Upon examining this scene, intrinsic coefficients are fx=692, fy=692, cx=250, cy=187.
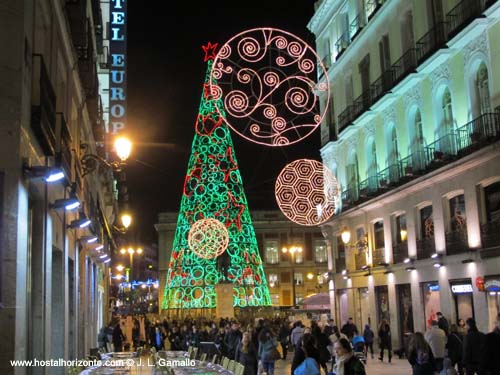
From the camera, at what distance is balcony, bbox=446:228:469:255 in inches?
926

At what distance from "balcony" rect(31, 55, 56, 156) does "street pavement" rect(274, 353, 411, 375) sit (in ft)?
42.2

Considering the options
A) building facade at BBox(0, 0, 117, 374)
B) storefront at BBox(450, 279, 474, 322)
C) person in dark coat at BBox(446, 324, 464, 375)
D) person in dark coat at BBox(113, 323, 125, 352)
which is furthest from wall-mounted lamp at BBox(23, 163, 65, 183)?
person in dark coat at BBox(113, 323, 125, 352)

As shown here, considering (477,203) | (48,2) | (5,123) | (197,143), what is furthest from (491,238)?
(197,143)

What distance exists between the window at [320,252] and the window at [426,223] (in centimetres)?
6283

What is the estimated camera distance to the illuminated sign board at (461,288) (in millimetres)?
23281

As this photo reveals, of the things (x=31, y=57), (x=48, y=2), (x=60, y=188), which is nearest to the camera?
(x=31, y=57)

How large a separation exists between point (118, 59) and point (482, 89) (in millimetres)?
19903

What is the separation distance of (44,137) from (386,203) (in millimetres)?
21386

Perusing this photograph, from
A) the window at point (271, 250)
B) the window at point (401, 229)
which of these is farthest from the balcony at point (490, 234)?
the window at point (271, 250)

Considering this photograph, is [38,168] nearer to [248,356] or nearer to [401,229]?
[248,356]

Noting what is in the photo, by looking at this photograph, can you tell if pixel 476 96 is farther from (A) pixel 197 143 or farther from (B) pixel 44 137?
(A) pixel 197 143

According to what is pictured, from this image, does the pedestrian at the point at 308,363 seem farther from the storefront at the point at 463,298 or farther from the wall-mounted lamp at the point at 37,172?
the storefront at the point at 463,298

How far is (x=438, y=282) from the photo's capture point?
2569 cm

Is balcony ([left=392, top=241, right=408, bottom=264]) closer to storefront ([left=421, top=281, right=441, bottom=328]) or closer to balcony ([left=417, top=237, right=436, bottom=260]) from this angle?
balcony ([left=417, top=237, right=436, bottom=260])
